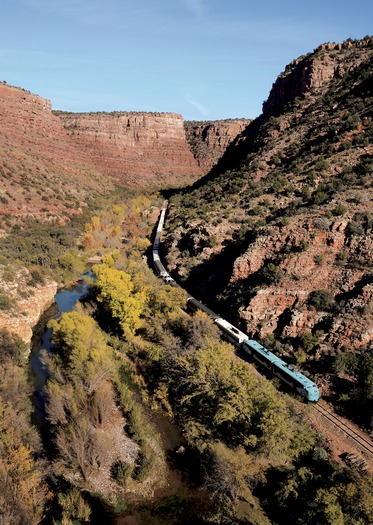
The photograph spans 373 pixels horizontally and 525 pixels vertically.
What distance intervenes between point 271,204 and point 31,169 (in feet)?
193

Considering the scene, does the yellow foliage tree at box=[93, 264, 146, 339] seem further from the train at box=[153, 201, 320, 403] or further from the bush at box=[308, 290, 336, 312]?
the bush at box=[308, 290, 336, 312]

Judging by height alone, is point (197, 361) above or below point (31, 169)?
below

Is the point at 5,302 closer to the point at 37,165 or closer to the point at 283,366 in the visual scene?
the point at 283,366

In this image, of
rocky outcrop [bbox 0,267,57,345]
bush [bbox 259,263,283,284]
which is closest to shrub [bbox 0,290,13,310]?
rocky outcrop [bbox 0,267,57,345]

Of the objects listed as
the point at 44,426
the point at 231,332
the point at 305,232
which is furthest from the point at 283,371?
the point at 44,426

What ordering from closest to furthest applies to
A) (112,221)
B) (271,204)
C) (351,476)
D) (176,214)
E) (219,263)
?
(351,476), (219,263), (271,204), (176,214), (112,221)

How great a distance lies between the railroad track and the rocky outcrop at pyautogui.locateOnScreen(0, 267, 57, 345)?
26.7m

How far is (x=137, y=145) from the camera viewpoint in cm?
13438

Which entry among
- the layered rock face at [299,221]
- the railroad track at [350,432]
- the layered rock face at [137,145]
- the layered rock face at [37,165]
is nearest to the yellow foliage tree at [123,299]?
the layered rock face at [299,221]

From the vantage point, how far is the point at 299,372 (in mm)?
26891

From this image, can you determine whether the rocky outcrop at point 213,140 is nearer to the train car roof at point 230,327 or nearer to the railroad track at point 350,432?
the train car roof at point 230,327

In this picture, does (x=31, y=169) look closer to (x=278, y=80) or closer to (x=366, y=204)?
(x=278, y=80)

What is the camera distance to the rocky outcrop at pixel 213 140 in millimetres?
138000

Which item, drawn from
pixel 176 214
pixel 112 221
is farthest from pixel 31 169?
pixel 176 214
